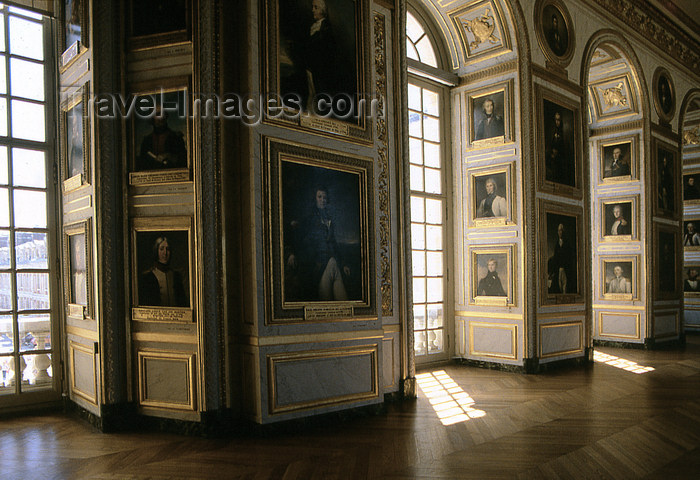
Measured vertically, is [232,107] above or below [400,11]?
below

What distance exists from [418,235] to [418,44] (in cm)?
297

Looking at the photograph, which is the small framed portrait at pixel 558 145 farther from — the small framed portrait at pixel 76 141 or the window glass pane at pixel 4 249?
the window glass pane at pixel 4 249

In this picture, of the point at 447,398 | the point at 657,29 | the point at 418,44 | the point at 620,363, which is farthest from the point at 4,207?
the point at 657,29

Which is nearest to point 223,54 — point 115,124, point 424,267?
point 115,124

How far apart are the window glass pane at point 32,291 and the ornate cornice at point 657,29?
9332mm

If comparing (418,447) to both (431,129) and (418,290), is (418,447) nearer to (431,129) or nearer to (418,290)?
(418,290)

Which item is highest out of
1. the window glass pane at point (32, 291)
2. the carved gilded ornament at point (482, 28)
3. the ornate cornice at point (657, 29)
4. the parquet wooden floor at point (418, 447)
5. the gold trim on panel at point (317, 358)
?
the ornate cornice at point (657, 29)

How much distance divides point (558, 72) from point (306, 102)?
519 cm

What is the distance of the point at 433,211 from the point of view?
8.46 metres

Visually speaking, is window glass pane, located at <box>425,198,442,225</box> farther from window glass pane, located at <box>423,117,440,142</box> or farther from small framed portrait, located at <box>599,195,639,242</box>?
small framed portrait, located at <box>599,195,639,242</box>

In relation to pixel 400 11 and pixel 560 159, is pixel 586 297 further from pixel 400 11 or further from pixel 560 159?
pixel 400 11

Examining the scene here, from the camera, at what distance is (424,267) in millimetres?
8219

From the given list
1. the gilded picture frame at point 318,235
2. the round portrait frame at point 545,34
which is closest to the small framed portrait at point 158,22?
the gilded picture frame at point 318,235

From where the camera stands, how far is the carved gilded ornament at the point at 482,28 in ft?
26.7
